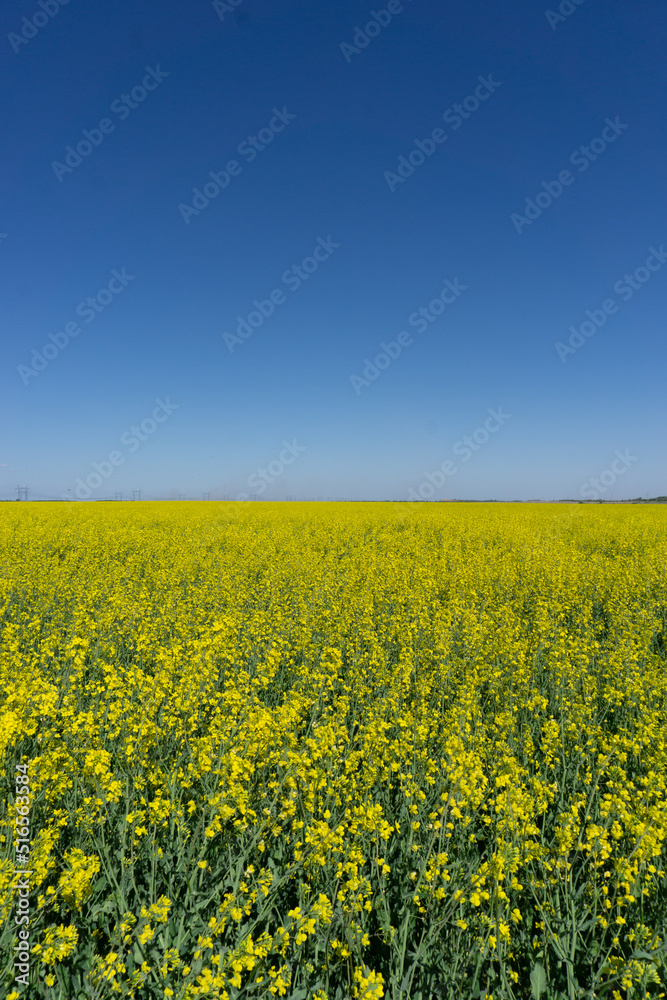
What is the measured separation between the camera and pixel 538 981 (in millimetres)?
2361

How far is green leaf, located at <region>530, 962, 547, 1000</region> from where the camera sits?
233 centimetres

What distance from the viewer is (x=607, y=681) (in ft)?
19.0

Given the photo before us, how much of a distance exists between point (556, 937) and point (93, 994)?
2378 mm

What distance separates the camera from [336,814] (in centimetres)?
346

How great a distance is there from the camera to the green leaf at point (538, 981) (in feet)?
7.64

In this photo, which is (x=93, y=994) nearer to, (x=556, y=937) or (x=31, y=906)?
(x=31, y=906)

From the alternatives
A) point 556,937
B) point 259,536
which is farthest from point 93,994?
point 259,536

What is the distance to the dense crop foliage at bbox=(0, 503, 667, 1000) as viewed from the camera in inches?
92.3

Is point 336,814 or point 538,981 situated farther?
point 336,814

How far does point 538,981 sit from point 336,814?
5.10 feet

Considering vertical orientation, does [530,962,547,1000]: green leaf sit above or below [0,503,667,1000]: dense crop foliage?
below

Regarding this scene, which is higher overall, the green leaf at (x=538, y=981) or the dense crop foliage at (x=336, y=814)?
the dense crop foliage at (x=336, y=814)

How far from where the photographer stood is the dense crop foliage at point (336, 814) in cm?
234

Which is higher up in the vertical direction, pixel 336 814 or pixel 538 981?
pixel 336 814
